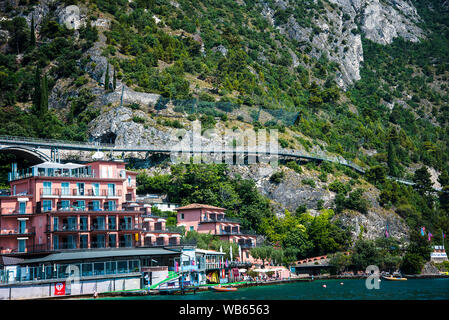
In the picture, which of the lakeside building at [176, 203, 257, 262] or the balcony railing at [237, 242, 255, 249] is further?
the balcony railing at [237, 242, 255, 249]

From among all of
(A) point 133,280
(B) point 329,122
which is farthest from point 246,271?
(B) point 329,122

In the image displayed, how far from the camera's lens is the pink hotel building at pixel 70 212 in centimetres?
5931

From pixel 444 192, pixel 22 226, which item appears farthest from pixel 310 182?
pixel 22 226

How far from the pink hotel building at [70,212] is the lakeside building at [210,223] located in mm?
15004

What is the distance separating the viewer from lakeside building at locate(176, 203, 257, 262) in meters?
82.7

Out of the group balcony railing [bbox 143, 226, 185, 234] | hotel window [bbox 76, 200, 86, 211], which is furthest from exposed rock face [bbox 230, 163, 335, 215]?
hotel window [bbox 76, 200, 86, 211]

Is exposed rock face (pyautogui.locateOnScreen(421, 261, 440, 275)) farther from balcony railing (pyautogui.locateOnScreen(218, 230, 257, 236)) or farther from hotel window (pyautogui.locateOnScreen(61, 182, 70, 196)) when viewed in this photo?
hotel window (pyautogui.locateOnScreen(61, 182, 70, 196))

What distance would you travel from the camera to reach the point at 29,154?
8462 centimetres

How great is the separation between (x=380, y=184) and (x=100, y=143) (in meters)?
58.7

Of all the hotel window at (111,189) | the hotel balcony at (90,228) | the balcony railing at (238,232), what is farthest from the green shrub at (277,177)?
the hotel balcony at (90,228)

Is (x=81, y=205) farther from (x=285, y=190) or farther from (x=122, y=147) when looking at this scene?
(x=285, y=190)

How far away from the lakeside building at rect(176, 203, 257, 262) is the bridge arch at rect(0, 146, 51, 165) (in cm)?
2202
